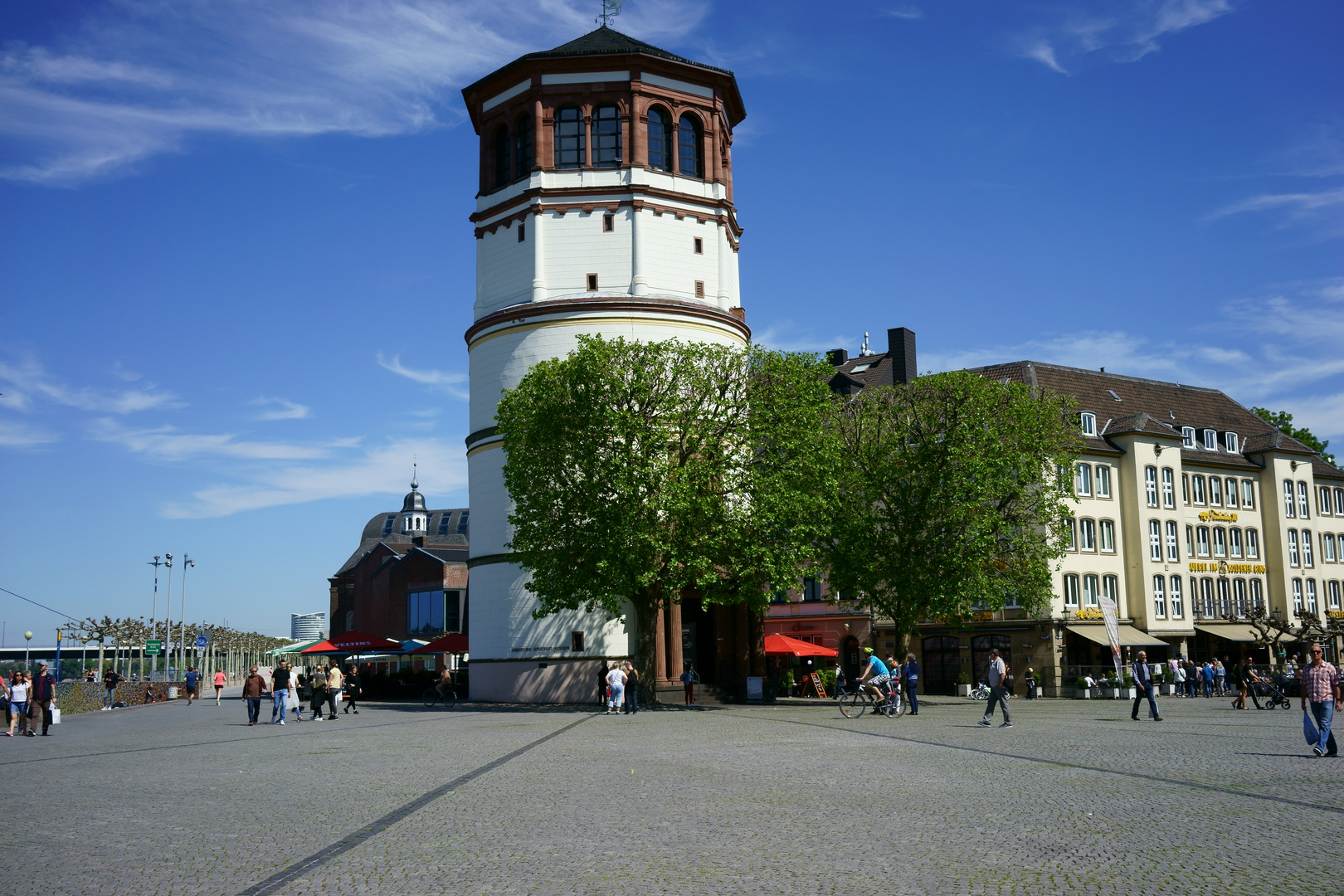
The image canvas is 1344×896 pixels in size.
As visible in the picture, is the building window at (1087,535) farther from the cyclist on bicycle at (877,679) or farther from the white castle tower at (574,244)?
the cyclist on bicycle at (877,679)

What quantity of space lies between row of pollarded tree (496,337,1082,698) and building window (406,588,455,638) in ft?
200

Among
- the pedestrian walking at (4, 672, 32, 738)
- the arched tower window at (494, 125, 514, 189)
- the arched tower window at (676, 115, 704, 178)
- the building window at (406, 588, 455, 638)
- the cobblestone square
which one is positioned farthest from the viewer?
the building window at (406, 588, 455, 638)

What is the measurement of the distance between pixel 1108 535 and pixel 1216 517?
31.8 feet

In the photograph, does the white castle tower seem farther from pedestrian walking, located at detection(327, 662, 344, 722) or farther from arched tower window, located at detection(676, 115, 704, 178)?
pedestrian walking, located at detection(327, 662, 344, 722)

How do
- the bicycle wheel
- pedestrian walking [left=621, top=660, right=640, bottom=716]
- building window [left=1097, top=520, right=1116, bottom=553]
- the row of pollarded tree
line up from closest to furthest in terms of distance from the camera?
the bicycle wheel, pedestrian walking [left=621, top=660, right=640, bottom=716], the row of pollarded tree, building window [left=1097, top=520, right=1116, bottom=553]

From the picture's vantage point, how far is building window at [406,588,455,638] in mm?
103375

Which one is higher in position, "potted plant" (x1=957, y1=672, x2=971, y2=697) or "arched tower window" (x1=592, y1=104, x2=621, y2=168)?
"arched tower window" (x1=592, y1=104, x2=621, y2=168)

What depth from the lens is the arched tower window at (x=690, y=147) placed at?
163ft

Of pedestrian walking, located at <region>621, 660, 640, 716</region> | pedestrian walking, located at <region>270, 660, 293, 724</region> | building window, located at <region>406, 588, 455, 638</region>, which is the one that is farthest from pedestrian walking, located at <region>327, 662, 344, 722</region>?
building window, located at <region>406, 588, 455, 638</region>

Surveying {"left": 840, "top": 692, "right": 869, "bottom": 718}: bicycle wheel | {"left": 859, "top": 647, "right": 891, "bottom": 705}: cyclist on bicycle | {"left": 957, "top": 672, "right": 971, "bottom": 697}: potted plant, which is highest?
{"left": 859, "top": 647, "right": 891, "bottom": 705}: cyclist on bicycle

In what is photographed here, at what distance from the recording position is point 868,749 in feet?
69.1

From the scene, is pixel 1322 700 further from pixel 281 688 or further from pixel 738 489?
pixel 281 688

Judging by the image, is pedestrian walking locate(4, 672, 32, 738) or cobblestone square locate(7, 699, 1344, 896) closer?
cobblestone square locate(7, 699, 1344, 896)

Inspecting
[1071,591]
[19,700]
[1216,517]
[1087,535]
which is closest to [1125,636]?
[1071,591]
